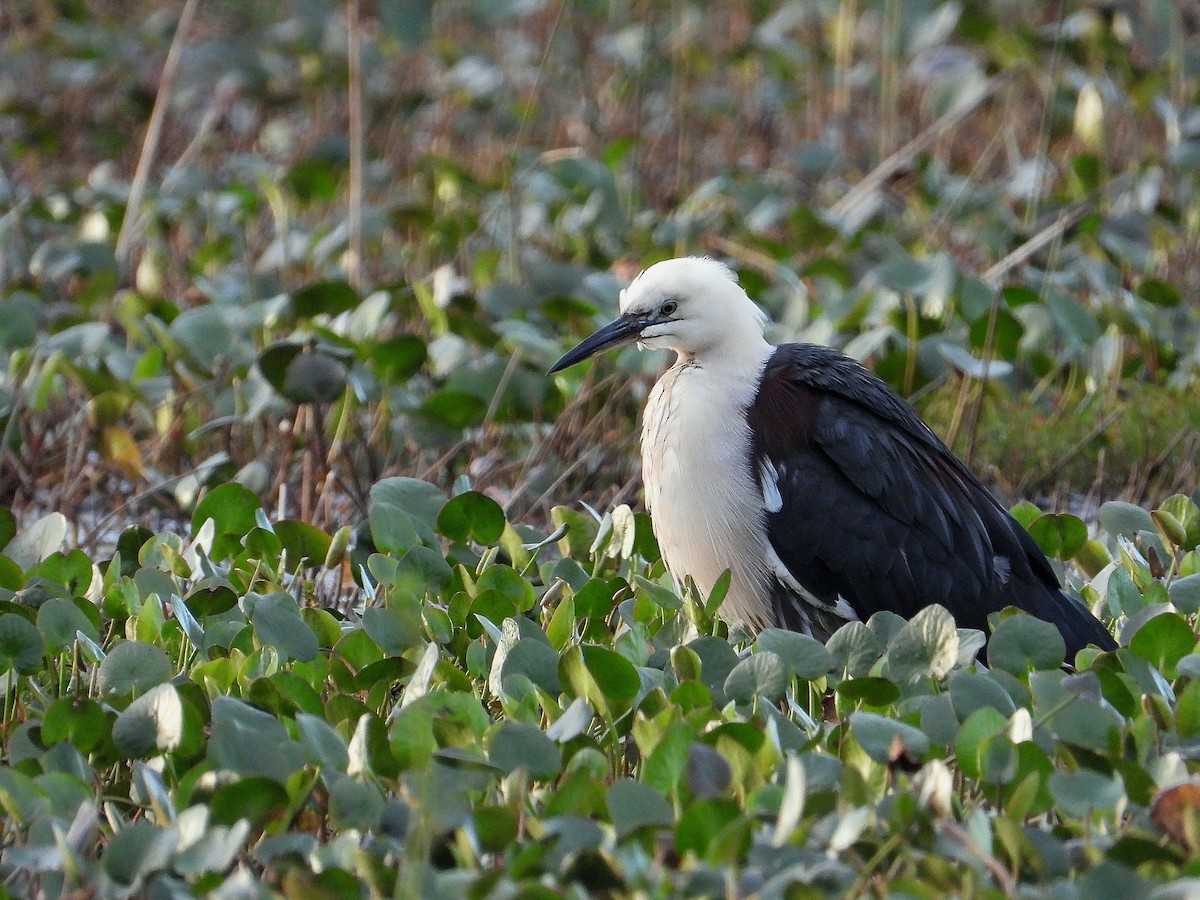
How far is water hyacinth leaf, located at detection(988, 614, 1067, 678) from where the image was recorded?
3.10 meters

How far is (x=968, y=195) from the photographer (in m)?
6.81

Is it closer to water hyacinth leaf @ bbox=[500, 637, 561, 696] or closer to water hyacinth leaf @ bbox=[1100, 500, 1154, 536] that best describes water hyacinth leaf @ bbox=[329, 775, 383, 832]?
water hyacinth leaf @ bbox=[500, 637, 561, 696]

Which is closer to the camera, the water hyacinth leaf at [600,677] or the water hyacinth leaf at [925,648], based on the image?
the water hyacinth leaf at [600,677]

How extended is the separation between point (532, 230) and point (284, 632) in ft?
12.0

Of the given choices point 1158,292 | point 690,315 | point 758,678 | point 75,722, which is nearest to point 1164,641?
point 758,678

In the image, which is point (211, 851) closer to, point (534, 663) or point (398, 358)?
point (534, 663)

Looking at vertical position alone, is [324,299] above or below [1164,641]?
below

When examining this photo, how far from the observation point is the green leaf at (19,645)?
3.05m

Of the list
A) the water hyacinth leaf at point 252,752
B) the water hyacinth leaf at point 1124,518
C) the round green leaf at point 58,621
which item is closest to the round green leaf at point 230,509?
the round green leaf at point 58,621

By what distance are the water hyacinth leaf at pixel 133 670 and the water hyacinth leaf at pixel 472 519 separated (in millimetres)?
912

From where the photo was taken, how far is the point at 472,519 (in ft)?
12.4

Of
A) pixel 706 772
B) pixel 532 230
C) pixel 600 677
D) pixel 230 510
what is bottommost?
pixel 532 230

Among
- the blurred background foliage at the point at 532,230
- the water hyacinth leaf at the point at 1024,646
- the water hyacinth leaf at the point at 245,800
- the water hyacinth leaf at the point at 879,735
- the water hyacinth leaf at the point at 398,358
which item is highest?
→ the water hyacinth leaf at the point at 245,800

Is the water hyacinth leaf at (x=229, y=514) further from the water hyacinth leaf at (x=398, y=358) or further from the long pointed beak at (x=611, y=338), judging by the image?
the water hyacinth leaf at (x=398, y=358)
